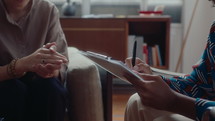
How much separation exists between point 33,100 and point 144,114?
1.58 ft

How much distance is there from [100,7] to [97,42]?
526 mm

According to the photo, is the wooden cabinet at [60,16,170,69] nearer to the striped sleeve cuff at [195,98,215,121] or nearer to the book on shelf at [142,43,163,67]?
the book on shelf at [142,43,163,67]

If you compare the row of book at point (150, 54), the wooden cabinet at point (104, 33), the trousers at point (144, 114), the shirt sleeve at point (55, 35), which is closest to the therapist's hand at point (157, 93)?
the trousers at point (144, 114)

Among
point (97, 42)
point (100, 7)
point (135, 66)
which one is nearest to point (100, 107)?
point (135, 66)

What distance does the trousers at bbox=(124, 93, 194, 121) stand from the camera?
44.1 inches

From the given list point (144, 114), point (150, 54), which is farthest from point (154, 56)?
point (144, 114)

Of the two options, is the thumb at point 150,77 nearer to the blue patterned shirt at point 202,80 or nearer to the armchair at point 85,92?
the blue patterned shirt at point 202,80

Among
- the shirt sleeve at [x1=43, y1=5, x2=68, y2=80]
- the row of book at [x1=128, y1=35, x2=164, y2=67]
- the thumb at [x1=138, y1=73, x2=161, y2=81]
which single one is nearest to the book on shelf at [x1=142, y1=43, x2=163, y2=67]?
the row of book at [x1=128, y1=35, x2=164, y2=67]

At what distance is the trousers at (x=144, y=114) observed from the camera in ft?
3.67

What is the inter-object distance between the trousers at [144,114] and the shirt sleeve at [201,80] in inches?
5.5

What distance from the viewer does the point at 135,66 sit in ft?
4.09

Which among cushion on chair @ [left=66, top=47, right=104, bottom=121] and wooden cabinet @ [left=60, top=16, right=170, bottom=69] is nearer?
cushion on chair @ [left=66, top=47, right=104, bottom=121]

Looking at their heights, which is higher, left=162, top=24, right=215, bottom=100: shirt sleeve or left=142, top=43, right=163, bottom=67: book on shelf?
left=162, top=24, right=215, bottom=100: shirt sleeve

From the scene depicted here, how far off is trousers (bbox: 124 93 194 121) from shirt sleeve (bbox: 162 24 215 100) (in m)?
0.14
